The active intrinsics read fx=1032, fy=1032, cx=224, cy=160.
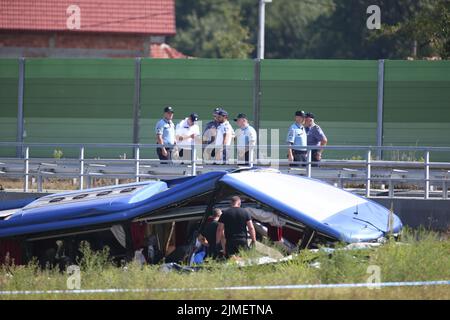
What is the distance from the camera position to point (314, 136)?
1995cm

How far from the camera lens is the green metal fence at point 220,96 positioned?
964 inches

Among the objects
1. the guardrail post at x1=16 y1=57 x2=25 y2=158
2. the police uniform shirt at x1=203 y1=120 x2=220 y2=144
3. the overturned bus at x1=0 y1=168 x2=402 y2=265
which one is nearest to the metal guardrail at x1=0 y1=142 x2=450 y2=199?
the police uniform shirt at x1=203 y1=120 x2=220 y2=144

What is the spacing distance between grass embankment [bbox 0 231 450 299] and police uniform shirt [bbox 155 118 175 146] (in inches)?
438

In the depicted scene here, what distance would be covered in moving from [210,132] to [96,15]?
2425 centimetres

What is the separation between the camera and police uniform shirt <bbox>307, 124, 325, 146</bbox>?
19938 millimetres

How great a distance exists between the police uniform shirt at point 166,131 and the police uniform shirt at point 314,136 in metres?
3.00

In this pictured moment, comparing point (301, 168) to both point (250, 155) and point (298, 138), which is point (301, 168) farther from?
point (250, 155)

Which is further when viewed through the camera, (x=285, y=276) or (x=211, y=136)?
(x=211, y=136)

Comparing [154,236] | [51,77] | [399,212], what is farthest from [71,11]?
[154,236]

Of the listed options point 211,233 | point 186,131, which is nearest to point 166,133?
point 186,131

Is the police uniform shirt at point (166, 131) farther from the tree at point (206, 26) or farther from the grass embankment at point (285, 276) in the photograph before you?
the tree at point (206, 26)

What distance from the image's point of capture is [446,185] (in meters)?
17.9

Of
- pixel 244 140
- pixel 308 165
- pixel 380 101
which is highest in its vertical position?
pixel 380 101
